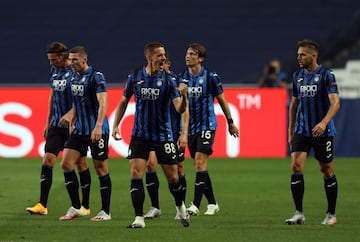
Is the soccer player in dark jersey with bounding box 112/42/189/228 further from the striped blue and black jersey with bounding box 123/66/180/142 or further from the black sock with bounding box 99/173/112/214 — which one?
the black sock with bounding box 99/173/112/214

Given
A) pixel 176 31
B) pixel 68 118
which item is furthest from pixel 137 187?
pixel 176 31

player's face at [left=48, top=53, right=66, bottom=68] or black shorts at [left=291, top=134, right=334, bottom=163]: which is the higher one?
player's face at [left=48, top=53, right=66, bottom=68]

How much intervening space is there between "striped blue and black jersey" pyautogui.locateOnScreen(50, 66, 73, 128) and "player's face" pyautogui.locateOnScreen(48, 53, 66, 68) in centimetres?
7

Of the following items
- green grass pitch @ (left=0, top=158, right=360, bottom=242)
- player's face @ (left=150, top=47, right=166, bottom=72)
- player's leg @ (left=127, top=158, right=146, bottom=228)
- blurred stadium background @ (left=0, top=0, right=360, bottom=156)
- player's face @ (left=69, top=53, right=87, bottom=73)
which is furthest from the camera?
blurred stadium background @ (left=0, top=0, right=360, bottom=156)

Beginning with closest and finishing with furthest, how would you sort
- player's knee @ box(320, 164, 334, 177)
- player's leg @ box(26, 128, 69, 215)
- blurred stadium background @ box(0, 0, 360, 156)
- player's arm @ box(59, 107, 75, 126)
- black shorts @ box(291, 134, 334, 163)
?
black shorts @ box(291, 134, 334, 163), player's knee @ box(320, 164, 334, 177), player's arm @ box(59, 107, 75, 126), player's leg @ box(26, 128, 69, 215), blurred stadium background @ box(0, 0, 360, 156)

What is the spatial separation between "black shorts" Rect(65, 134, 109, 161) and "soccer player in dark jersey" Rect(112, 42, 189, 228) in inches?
32.5

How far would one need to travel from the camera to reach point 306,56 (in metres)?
10.8

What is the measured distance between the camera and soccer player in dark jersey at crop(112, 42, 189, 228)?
10406 mm

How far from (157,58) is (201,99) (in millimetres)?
2101

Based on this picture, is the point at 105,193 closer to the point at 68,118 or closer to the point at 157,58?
the point at 68,118

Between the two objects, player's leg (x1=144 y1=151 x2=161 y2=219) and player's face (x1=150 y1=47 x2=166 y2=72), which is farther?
player's leg (x1=144 y1=151 x2=161 y2=219)

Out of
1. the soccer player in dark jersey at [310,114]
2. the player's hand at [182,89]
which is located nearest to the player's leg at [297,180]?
the soccer player in dark jersey at [310,114]

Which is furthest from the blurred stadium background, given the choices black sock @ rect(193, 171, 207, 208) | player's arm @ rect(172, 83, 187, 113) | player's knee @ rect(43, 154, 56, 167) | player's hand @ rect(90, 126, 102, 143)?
player's arm @ rect(172, 83, 187, 113)

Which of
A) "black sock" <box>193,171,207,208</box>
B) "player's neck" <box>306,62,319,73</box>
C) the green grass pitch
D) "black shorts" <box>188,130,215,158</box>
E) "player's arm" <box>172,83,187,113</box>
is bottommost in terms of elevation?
the green grass pitch
